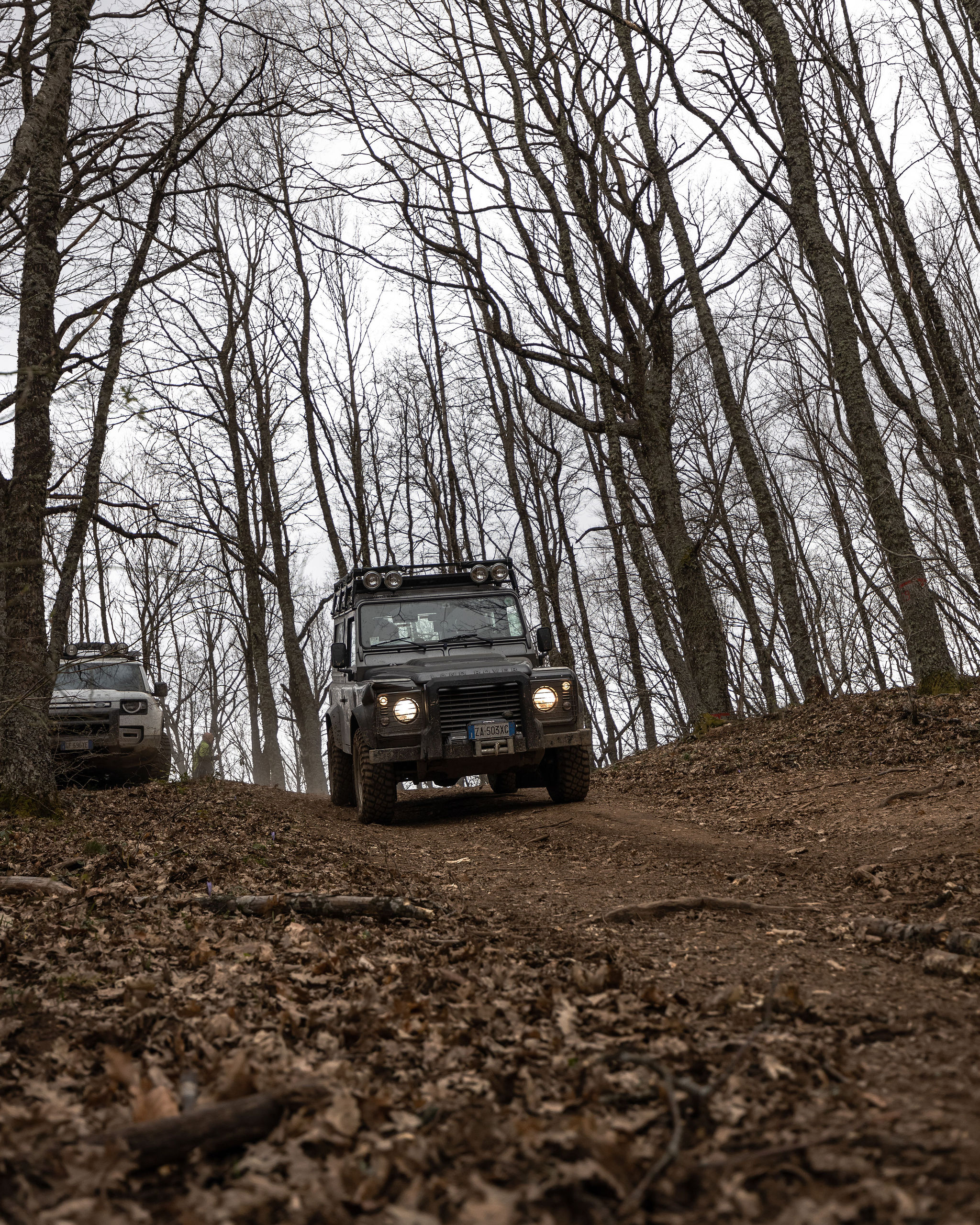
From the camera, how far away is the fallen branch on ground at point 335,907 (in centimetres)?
475

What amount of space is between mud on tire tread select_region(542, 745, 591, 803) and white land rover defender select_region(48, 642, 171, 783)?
5789 mm

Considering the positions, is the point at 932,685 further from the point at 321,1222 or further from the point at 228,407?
the point at 228,407

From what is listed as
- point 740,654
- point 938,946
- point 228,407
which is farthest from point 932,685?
point 740,654

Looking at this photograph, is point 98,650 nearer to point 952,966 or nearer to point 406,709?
point 406,709

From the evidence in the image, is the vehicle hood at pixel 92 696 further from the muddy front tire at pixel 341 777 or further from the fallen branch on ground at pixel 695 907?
the fallen branch on ground at pixel 695 907

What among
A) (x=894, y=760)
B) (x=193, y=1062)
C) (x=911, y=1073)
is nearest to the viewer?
(x=911, y=1073)

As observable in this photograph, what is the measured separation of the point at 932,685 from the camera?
31.3ft

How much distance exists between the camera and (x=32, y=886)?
511 cm

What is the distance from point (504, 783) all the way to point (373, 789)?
7.18ft

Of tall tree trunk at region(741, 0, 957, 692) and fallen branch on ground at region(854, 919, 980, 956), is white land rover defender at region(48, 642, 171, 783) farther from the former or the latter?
fallen branch on ground at region(854, 919, 980, 956)

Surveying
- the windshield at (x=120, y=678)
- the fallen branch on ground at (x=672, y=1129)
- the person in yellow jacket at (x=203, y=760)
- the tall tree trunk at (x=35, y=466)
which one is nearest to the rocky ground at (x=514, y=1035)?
the fallen branch on ground at (x=672, y=1129)

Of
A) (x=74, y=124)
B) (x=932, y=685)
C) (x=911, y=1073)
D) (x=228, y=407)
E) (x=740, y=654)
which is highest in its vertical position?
(x=228, y=407)

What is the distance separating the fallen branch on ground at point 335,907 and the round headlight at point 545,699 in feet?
13.7

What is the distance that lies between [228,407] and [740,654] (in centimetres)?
1681
